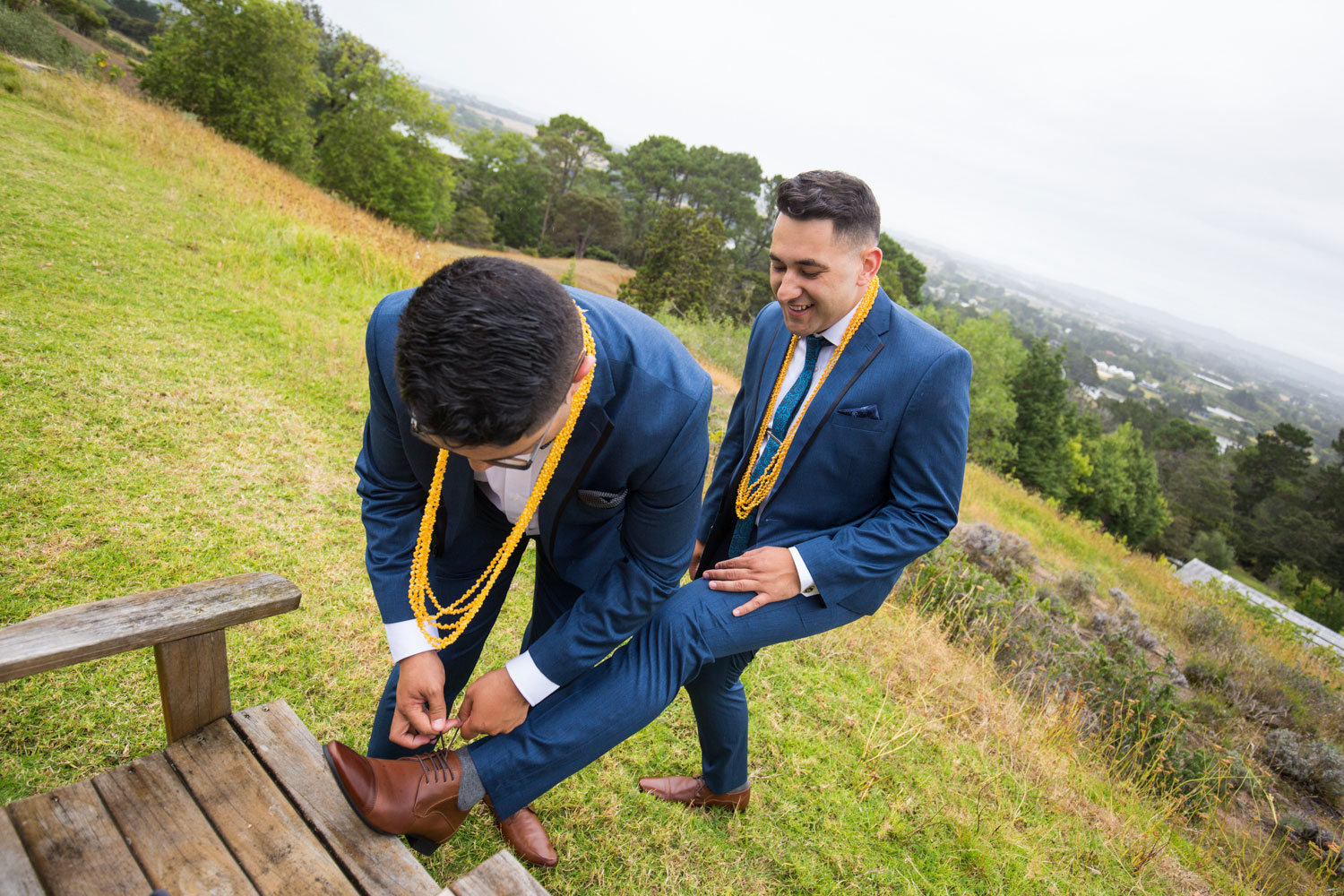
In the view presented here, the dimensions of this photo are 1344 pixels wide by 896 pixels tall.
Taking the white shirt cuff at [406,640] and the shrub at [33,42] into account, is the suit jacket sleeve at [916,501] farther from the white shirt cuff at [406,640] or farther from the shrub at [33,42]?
the shrub at [33,42]

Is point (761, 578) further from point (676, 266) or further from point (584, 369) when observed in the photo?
point (676, 266)

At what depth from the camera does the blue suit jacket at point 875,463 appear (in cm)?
199

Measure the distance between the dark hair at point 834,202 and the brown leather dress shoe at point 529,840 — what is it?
213 cm

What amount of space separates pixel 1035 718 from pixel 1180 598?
14945mm

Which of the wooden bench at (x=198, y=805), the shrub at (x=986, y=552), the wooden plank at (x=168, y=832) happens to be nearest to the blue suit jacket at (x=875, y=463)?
the wooden bench at (x=198, y=805)

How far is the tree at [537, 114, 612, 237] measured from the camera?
169ft

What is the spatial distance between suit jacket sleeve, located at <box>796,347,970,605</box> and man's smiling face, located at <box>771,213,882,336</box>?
0.35 meters

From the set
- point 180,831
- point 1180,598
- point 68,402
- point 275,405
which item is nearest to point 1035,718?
point 180,831

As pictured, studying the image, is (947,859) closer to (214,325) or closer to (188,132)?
(214,325)

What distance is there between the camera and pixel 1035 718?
12.6 feet

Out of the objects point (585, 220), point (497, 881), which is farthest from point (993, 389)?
point (497, 881)

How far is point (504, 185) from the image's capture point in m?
48.4

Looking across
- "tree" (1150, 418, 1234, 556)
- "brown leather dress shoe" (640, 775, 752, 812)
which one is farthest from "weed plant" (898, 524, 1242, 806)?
"tree" (1150, 418, 1234, 556)

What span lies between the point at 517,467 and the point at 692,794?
1.84m
